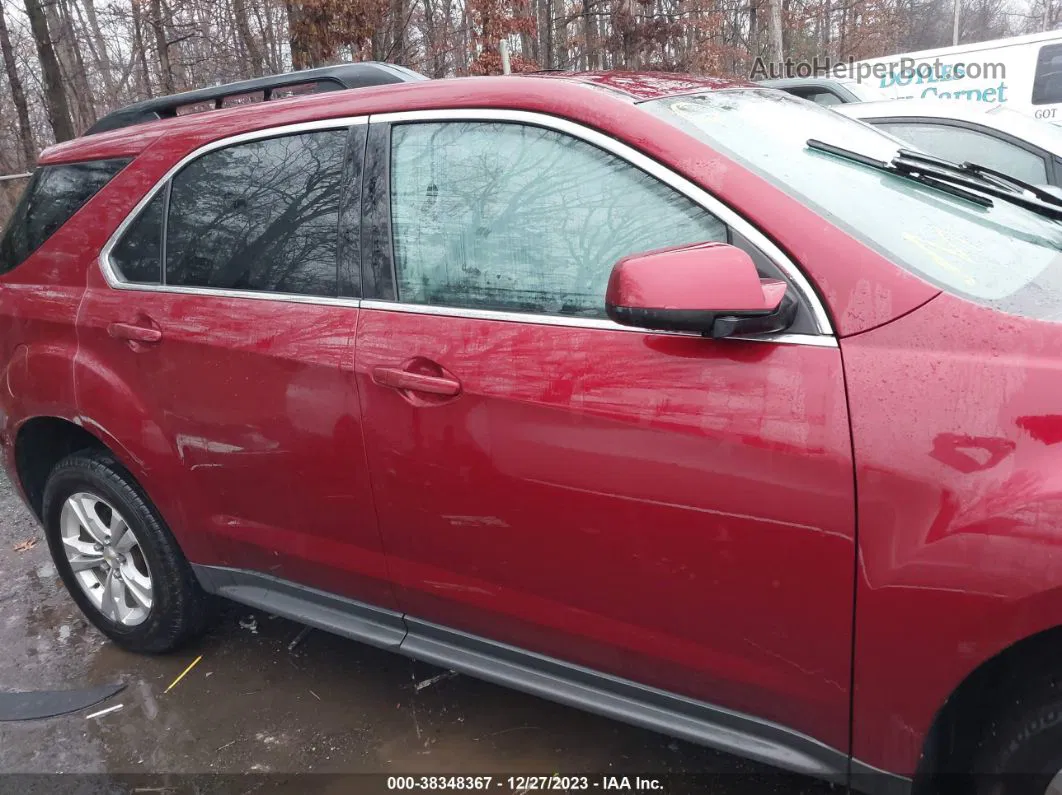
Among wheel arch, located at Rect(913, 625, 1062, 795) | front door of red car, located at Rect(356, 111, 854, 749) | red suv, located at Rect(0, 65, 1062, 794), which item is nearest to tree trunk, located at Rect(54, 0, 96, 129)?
red suv, located at Rect(0, 65, 1062, 794)

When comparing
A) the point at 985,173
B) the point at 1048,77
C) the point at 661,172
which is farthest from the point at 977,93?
the point at 661,172

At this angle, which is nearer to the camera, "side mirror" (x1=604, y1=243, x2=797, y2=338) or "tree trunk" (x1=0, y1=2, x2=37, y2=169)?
"side mirror" (x1=604, y1=243, x2=797, y2=338)

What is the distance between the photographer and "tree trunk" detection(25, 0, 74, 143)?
13359mm

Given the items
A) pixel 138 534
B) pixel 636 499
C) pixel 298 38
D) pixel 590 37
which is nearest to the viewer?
pixel 636 499

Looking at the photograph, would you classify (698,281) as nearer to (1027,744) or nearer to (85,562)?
(1027,744)

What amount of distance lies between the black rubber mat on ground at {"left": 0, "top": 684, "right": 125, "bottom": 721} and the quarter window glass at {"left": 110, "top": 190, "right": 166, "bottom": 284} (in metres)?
1.43

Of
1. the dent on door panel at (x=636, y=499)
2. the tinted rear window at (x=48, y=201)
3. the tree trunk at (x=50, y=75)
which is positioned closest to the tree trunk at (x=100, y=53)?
the tree trunk at (x=50, y=75)

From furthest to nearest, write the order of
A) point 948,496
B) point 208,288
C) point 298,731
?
point 298,731 < point 208,288 < point 948,496

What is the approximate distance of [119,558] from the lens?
3107mm

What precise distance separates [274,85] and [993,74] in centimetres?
1323

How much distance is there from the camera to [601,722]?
265 centimetres

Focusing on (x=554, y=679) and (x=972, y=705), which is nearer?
(x=972, y=705)

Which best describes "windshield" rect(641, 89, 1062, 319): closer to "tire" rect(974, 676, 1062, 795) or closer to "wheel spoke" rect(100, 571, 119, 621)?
"tire" rect(974, 676, 1062, 795)

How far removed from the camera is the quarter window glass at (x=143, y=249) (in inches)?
108
